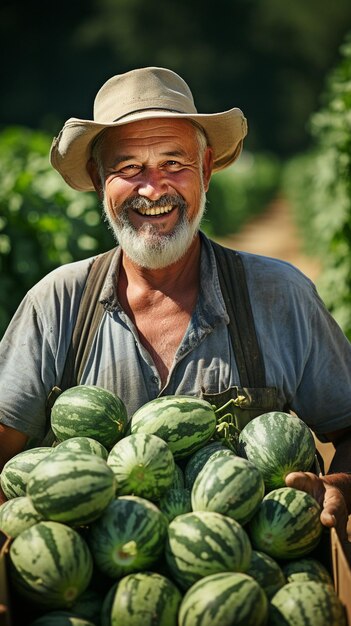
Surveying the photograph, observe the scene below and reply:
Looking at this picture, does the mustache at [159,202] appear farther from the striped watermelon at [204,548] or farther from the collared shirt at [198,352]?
the striped watermelon at [204,548]

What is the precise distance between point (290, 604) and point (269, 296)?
174cm

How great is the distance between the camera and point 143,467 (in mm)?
2973

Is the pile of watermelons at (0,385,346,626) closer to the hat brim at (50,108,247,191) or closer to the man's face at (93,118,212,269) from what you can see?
the man's face at (93,118,212,269)

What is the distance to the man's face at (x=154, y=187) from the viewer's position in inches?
161

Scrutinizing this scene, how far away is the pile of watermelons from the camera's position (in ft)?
8.70

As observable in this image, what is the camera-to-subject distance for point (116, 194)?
417cm

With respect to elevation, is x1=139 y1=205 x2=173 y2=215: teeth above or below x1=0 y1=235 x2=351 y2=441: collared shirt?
above

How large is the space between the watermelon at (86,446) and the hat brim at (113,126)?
1.51 metres

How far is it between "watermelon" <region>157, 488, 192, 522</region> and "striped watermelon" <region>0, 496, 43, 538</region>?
1.36 feet

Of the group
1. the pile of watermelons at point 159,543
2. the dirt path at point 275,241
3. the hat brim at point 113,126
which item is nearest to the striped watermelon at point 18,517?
the pile of watermelons at point 159,543

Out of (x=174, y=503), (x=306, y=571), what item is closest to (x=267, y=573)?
(x=306, y=571)

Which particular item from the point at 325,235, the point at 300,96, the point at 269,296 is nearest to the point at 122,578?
the point at 269,296

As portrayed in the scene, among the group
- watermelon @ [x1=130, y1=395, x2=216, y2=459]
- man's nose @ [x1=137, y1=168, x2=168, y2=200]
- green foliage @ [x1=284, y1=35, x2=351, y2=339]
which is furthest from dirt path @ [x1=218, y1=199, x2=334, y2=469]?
watermelon @ [x1=130, y1=395, x2=216, y2=459]

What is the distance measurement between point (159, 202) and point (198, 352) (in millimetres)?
704
